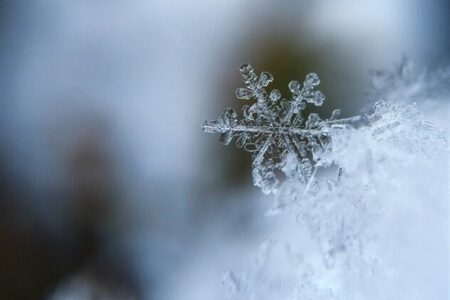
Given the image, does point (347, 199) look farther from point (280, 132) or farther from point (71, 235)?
point (71, 235)

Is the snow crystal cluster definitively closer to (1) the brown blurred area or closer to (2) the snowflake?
(2) the snowflake

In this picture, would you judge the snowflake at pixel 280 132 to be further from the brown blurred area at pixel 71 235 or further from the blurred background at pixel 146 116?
the brown blurred area at pixel 71 235

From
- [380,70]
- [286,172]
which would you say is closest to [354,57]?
[380,70]

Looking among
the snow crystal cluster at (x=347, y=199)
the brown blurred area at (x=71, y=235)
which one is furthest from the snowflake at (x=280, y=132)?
the brown blurred area at (x=71, y=235)

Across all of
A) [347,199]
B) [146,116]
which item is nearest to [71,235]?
[146,116]

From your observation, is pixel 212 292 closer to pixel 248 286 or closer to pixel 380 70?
pixel 248 286
